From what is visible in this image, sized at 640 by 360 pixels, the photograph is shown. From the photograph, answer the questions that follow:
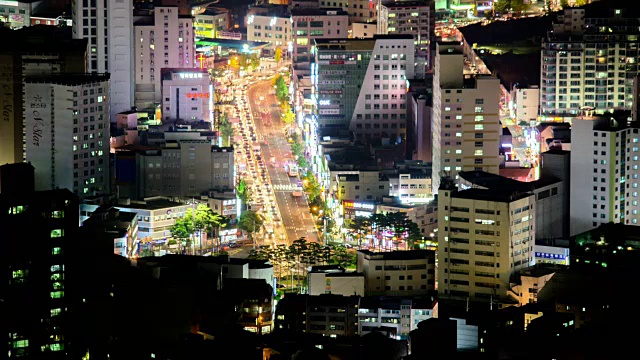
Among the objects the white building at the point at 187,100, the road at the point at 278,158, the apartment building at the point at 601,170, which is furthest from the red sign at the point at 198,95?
the apartment building at the point at 601,170

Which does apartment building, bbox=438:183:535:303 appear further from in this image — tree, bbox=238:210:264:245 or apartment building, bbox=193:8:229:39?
apartment building, bbox=193:8:229:39

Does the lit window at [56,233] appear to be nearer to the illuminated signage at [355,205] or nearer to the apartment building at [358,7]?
the illuminated signage at [355,205]

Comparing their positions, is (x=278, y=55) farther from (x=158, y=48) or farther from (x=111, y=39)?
(x=111, y=39)

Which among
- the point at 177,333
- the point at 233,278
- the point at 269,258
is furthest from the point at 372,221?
the point at 177,333

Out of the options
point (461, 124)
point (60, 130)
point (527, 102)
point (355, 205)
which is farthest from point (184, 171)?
point (527, 102)

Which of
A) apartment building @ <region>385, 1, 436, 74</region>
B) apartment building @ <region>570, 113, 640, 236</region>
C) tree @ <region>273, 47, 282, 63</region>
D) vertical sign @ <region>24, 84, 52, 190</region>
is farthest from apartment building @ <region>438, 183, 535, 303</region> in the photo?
tree @ <region>273, 47, 282, 63</region>
